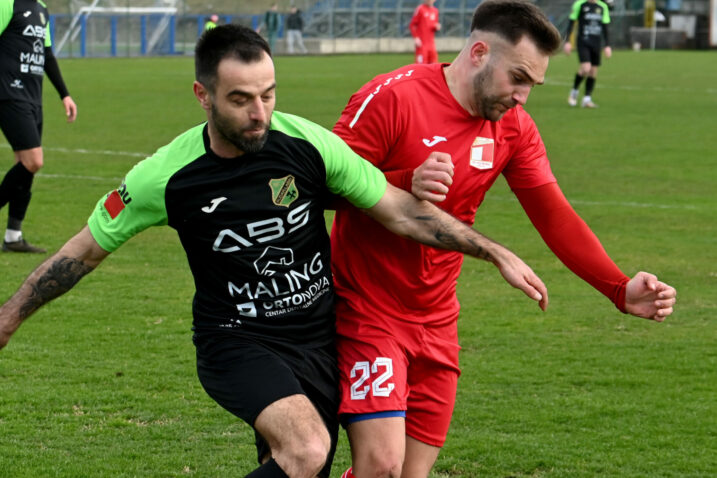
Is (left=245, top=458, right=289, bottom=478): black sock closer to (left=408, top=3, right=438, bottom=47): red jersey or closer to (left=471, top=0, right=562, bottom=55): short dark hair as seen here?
(left=471, top=0, right=562, bottom=55): short dark hair

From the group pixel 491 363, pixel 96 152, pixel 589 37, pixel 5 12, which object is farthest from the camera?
pixel 589 37

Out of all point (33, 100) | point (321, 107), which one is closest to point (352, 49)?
point (321, 107)

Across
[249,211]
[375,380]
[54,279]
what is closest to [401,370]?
[375,380]

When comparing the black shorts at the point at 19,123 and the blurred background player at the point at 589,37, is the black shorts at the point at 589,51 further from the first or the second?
the black shorts at the point at 19,123

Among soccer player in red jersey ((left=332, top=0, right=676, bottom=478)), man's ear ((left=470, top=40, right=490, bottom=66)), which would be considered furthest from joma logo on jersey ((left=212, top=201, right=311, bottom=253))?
man's ear ((left=470, top=40, right=490, bottom=66))

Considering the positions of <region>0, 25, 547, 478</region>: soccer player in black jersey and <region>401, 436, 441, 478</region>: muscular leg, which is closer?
<region>0, 25, 547, 478</region>: soccer player in black jersey

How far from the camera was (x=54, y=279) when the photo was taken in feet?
13.5

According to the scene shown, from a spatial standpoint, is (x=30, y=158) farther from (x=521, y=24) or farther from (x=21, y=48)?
(x=521, y=24)

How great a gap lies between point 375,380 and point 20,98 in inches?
260

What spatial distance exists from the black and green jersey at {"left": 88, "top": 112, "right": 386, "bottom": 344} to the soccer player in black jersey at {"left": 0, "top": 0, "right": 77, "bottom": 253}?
6.24m

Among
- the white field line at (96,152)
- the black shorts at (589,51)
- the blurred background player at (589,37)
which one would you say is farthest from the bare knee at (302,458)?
the black shorts at (589,51)

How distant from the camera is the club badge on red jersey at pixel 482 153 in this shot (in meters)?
4.56

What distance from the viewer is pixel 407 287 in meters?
4.54

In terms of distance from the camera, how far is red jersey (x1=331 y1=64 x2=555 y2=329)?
174 inches
